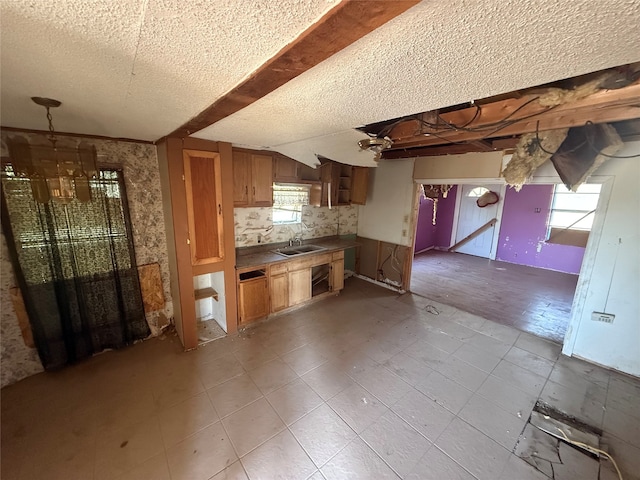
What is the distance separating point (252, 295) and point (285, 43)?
2917 millimetres

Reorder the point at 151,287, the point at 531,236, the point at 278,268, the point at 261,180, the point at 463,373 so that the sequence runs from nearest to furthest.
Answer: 1. the point at 463,373
2. the point at 151,287
3. the point at 261,180
4. the point at 278,268
5. the point at 531,236

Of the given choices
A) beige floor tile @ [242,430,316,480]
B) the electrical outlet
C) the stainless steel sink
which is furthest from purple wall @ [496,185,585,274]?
beige floor tile @ [242,430,316,480]

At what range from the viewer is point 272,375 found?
2.51m

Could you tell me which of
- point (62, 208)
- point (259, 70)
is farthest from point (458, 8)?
point (62, 208)

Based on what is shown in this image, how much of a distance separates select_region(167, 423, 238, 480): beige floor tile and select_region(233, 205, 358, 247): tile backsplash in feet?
7.58

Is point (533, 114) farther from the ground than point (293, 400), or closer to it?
farther from the ground

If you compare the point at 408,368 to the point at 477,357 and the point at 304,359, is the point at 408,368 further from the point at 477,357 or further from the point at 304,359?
the point at 304,359

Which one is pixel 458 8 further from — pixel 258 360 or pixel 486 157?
pixel 486 157

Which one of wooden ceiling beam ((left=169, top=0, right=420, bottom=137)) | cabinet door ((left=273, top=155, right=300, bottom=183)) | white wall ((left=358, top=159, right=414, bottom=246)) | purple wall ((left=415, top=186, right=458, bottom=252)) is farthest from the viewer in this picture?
purple wall ((left=415, top=186, right=458, bottom=252))

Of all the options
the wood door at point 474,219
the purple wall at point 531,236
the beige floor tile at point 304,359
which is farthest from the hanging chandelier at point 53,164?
the wood door at point 474,219

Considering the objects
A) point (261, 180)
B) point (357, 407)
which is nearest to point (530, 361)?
point (357, 407)

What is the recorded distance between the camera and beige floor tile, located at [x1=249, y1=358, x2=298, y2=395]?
7.80 feet

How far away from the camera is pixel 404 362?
275 centimetres

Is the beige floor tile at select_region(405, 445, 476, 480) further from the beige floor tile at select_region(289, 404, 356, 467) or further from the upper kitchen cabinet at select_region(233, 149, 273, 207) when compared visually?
the upper kitchen cabinet at select_region(233, 149, 273, 207)
